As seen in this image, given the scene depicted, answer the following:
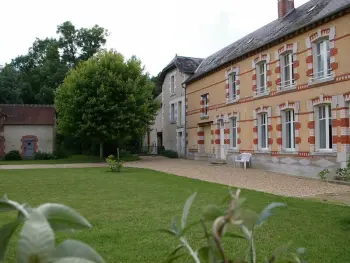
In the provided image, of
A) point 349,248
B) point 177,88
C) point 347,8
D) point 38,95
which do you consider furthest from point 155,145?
point 349,248

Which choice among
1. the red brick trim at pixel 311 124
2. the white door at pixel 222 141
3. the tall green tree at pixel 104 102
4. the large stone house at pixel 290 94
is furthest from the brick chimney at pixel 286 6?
the tall green tree at pixel 104 102

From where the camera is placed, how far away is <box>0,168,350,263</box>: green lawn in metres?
4.98

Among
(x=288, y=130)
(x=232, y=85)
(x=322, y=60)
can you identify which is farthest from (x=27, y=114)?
(x=322, y=60)

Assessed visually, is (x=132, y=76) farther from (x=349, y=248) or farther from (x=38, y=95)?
(x=349, y=248)

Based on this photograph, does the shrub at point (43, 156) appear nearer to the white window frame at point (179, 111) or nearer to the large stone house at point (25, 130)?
the large stone house at point (25, 130)

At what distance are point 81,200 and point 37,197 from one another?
140cm

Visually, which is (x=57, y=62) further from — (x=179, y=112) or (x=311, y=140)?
(x=311, y=140)

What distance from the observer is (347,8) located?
13125 millimetres

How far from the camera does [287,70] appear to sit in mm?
16844

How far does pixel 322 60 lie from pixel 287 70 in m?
2.26

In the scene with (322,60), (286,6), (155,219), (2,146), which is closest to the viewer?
(155,219)

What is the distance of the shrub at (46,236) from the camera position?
62 centimetres

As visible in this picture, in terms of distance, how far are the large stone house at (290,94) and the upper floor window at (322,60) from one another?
0.09ft

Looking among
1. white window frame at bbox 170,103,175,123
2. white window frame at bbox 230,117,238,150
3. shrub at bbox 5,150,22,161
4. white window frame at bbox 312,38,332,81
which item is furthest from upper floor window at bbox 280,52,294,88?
shrub at bbox 5,150,22,161
